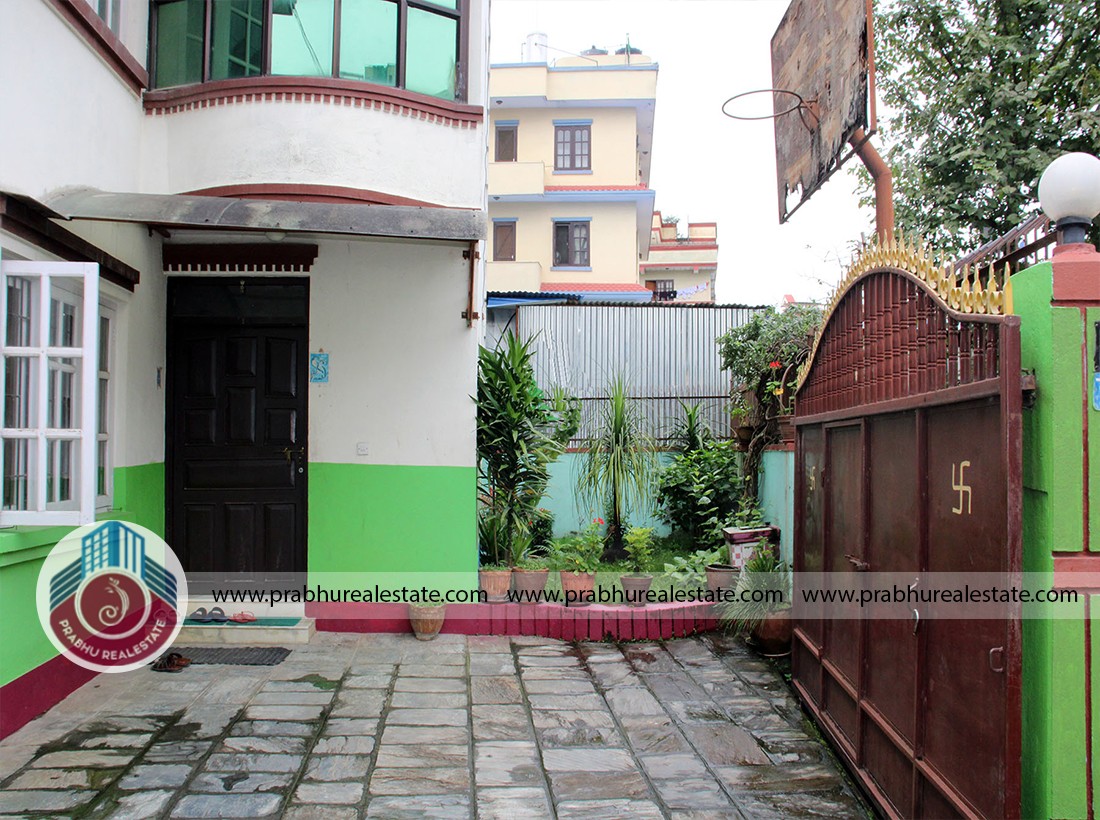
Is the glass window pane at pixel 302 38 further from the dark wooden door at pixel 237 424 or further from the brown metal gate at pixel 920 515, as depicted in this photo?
the brown metal gate at pixel 920 515

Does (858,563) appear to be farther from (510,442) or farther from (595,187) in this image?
(595,187)

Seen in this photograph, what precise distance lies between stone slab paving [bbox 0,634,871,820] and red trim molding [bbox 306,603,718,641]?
Result: 452 millimetres

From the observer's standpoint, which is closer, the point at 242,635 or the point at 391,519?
the point at 242,635

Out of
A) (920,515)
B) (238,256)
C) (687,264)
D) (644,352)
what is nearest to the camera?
(920,515)

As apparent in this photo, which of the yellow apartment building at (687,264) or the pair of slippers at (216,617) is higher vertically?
the yellow apartment building at (687,264)

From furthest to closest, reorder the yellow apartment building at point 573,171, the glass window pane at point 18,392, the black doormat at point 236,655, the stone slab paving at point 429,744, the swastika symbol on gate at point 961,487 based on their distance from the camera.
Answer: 1. the yellow apartment building at point 573,171
2. the black doormat at point 236,655
3. the glass window pane at point 18,392
4. the stone slab paving at point 429,744
5. the swastika symbol on gate at point 961,487

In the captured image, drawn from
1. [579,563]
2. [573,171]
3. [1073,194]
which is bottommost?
[579,563]

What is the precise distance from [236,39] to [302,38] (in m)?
0.50

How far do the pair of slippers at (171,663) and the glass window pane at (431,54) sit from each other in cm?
410

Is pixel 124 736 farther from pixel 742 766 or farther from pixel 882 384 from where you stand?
pixel 882 384

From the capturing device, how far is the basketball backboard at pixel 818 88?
454 cm

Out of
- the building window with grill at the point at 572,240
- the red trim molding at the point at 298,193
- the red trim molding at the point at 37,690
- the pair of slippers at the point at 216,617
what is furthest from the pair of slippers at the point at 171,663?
the building window with grill at the point at 572,240

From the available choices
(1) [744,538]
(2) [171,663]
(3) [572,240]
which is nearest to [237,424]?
(2) [171,663]

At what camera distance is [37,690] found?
4254mm
